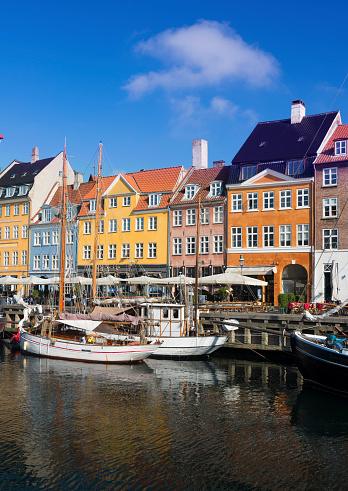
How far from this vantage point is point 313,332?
32.3 m

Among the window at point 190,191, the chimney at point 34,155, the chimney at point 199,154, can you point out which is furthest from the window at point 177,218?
the chimney at point 34,155

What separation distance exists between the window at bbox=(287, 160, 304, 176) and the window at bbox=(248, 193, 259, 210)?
12.2 feet

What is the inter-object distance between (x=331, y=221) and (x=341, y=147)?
6.62 m

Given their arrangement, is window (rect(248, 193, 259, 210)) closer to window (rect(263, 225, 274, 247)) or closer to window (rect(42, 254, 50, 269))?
window (rect(263, 225, 274, 247))

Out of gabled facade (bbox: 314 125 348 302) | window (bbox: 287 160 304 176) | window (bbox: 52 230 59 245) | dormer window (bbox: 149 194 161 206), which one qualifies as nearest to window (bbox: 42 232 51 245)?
window (bbox: 52 230 59 245)

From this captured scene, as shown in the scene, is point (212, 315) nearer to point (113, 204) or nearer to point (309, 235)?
point (309, 235)

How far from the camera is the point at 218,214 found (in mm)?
50000

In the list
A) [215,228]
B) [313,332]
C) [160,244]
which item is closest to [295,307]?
[313,332]

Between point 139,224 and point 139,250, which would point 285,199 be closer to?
point 139,224

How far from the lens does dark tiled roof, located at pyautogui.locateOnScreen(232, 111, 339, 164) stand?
46562 mm

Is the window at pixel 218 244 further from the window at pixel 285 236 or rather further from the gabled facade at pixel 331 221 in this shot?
the gabled facade at pixel 331 221

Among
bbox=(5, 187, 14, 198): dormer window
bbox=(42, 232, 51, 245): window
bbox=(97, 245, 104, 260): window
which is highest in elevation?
bbox=(5, 187, 14, 198): dormer window

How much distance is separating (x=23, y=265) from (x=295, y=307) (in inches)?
1573

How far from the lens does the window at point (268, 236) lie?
46.6 meters
